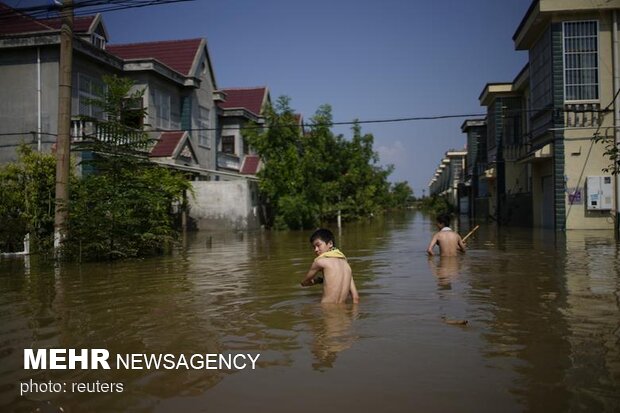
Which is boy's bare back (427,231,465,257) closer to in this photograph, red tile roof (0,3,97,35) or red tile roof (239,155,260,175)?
red tile roof (0,3,97,35)

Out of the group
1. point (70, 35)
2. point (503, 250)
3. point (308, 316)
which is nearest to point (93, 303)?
point (308, 316)

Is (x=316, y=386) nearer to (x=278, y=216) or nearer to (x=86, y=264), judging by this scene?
(x=86, y=264)

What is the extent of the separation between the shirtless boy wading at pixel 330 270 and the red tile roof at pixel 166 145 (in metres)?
20.3

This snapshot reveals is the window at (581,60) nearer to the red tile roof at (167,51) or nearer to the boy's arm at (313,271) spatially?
the red tile roof at (167,51)

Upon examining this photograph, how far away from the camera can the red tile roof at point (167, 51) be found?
30500 millimetres

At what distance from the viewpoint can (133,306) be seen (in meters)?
8.01

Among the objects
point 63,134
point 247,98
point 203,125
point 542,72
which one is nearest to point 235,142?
point 203,125

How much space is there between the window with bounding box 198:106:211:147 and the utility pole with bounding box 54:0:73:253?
1733cm

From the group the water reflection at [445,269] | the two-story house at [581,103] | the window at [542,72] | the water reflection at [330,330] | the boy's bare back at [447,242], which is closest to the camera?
the water reflection at [330,330]

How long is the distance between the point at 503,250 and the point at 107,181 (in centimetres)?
1101

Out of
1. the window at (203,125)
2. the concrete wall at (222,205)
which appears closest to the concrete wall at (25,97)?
the concrete wall at (222,205)

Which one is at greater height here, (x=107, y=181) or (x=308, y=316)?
(x=107, y=181)

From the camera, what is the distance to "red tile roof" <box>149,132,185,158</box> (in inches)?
1043

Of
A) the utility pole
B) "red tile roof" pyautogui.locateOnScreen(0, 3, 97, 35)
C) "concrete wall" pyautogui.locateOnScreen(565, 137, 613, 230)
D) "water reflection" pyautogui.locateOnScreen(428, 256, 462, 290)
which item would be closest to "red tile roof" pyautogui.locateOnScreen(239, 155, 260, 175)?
"red tile roof" pyautogui.locateOnScreen(0, 3, 97, 35)
